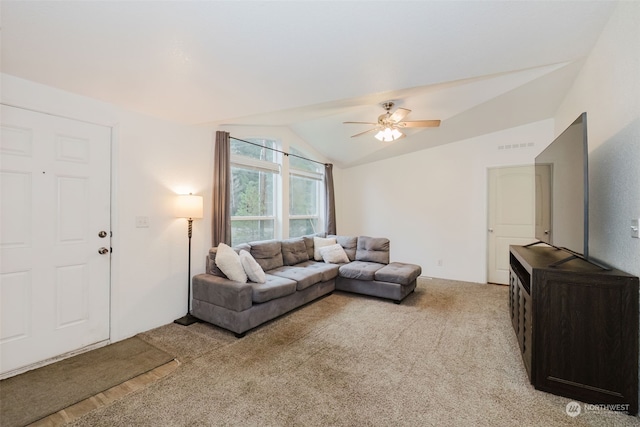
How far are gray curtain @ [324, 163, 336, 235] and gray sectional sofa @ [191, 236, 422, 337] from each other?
1.04 m

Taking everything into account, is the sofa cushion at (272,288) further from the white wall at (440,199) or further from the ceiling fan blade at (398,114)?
the white wall at (440,199)

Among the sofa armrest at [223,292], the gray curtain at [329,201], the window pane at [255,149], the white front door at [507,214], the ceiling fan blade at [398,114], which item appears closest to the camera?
the sofa armrest at [223,292]

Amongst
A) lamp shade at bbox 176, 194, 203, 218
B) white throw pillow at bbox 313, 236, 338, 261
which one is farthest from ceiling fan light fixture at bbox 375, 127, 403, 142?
lamp shade at bbox 176, 194, 203, 218

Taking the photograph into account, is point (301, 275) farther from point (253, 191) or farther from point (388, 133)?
point (388, 133)

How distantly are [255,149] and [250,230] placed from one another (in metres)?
1.31

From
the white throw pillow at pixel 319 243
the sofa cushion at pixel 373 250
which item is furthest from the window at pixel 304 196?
the sofa cushion at pixel 373 250

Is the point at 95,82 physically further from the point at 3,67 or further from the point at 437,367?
the point at 437,367

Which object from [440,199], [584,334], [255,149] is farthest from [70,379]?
[440,199]

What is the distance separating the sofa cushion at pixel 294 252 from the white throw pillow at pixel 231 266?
1248mm

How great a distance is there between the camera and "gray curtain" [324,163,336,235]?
6203 mm

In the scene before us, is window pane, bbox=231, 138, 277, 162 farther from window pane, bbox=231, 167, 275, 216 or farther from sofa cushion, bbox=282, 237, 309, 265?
sofa cushion, bbox=282, 237, 309, 265

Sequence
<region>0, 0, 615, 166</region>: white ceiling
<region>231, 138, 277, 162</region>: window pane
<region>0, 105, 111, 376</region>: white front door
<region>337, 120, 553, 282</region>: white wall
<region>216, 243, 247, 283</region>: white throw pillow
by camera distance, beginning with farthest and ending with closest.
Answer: <region>337, 120, 553, 282</region>: white wall, <region>231, 138, 277, 162</region>: window pane, <region>216, 243, 247, 283</region>: white throw pillow, <region>0, 105, 111, 376</region>: white front door, <region>0, 0, 615, 166</region>: white ceiling

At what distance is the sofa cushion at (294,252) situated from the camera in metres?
4.42

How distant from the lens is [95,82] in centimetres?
231
